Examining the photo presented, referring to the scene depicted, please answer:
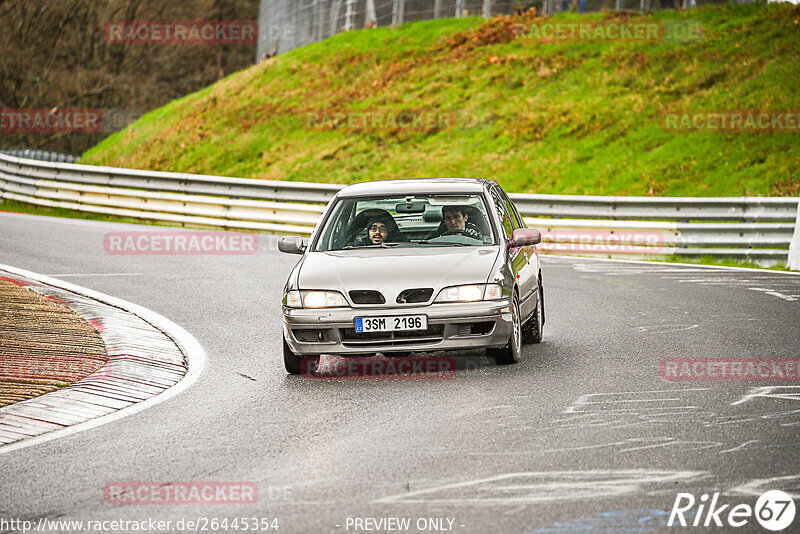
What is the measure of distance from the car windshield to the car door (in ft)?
0.68

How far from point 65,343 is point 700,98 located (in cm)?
2321

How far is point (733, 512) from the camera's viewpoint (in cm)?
497

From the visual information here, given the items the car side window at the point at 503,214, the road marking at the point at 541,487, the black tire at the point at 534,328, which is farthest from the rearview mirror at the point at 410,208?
the road marking at the point at 541,487

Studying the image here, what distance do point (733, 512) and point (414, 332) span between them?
3.75 metres

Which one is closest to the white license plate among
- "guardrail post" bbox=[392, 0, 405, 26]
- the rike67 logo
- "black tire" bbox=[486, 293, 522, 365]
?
"black tire" bbox=[486, 293, 522, 365]

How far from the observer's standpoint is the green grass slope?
26938 mm

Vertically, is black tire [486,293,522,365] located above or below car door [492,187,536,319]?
below

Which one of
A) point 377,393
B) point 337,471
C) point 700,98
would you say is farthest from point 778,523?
point 700,98

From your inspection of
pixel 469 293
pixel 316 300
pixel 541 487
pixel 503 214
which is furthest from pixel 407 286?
pixel 541 487

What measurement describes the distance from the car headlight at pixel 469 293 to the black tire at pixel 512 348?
0.83 ft

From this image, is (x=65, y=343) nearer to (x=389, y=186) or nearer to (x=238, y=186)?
(x=389, y=186)

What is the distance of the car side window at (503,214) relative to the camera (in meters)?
9.80

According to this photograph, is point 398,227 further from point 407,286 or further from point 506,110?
point 506,110

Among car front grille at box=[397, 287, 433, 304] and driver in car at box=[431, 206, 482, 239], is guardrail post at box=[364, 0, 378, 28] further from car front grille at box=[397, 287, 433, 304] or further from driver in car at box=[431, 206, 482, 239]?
car front grille at box=[397, 287, 433, 304]
